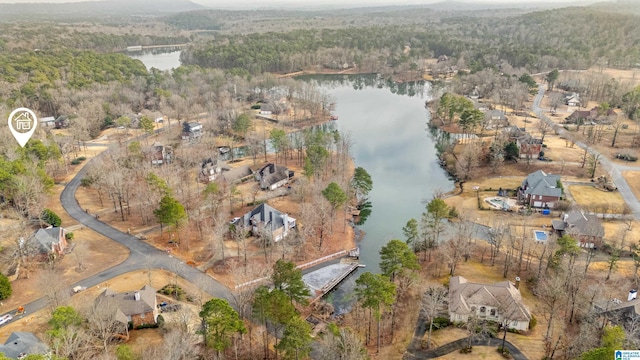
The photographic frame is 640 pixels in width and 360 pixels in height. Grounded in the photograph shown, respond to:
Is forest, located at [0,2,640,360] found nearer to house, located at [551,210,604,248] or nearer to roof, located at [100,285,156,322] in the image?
roof, located at [100,285,156,322]

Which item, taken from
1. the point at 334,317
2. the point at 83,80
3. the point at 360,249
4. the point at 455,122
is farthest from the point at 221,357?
the point at 83,80

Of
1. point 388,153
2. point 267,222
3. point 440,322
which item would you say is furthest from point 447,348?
point 388,153

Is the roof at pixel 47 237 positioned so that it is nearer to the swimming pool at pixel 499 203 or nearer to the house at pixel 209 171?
the house at pixel 209 171

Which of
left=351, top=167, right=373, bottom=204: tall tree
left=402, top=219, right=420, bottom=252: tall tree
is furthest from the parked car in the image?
left=351, top=167, right=373, bottom=204: tall tree

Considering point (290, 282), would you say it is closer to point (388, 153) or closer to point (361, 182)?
point (361, 182)

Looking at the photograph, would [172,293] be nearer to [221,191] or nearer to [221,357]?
[221,357]

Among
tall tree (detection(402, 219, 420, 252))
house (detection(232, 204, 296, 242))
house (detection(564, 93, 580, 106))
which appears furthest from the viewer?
house (detection(564, 93, 580, 106))
